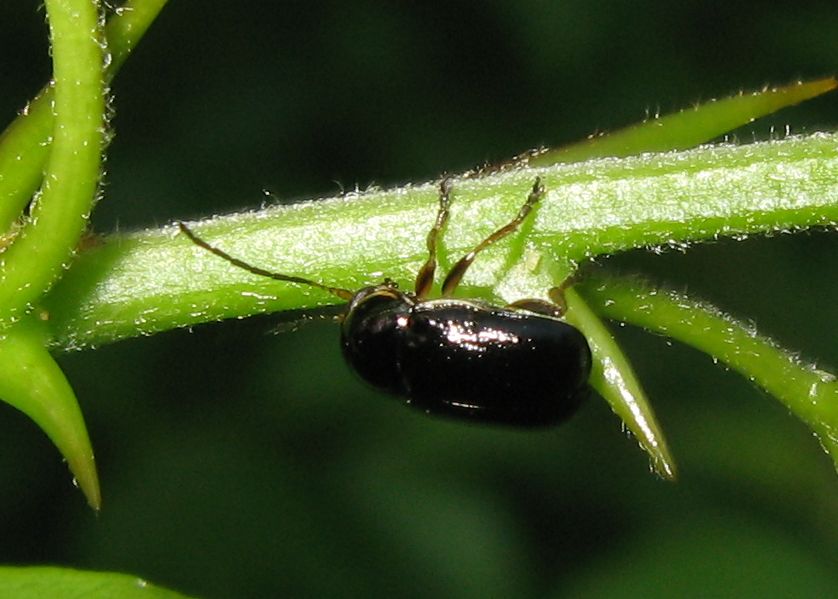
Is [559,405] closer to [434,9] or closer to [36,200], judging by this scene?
[36,200]

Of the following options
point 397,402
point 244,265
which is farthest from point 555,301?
point 397,402

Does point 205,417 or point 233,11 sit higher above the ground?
point 233,11

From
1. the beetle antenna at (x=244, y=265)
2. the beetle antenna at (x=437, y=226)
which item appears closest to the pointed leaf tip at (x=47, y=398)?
the beetle antenna at (x=244, y=265)

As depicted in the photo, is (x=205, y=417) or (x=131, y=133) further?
(x=131, y=133)

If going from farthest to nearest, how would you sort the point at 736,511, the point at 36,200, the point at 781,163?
the point at 736,511 → the point at 781,163 → the point at 36,200

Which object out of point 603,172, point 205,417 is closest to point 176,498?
point 205,417

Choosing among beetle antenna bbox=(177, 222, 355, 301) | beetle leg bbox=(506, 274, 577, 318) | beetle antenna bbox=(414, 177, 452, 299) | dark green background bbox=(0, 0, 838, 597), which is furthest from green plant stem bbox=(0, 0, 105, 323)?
dark green background bbox=(0, 0, 838, 597)
